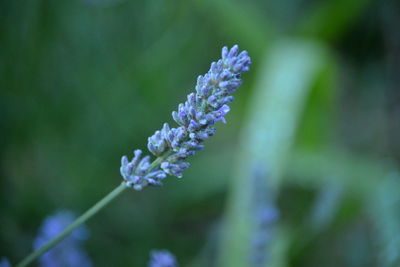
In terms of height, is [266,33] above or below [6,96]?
above

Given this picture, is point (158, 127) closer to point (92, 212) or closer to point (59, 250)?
point (59, 250)

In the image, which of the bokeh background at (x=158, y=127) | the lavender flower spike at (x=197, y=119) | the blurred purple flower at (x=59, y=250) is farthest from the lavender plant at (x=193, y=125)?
the bokeh background at (x=158, y=127)

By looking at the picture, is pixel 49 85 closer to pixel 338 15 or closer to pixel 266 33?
pixel 266 33

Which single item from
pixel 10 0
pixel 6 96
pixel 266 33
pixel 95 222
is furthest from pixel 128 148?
pixel 266 33

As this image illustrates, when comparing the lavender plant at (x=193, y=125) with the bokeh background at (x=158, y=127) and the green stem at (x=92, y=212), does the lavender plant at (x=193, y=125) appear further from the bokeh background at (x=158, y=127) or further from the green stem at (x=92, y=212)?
Answer: the bokeh background at (x=158, y=127)

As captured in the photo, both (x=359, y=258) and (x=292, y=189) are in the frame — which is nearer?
(x=359, y=258)
